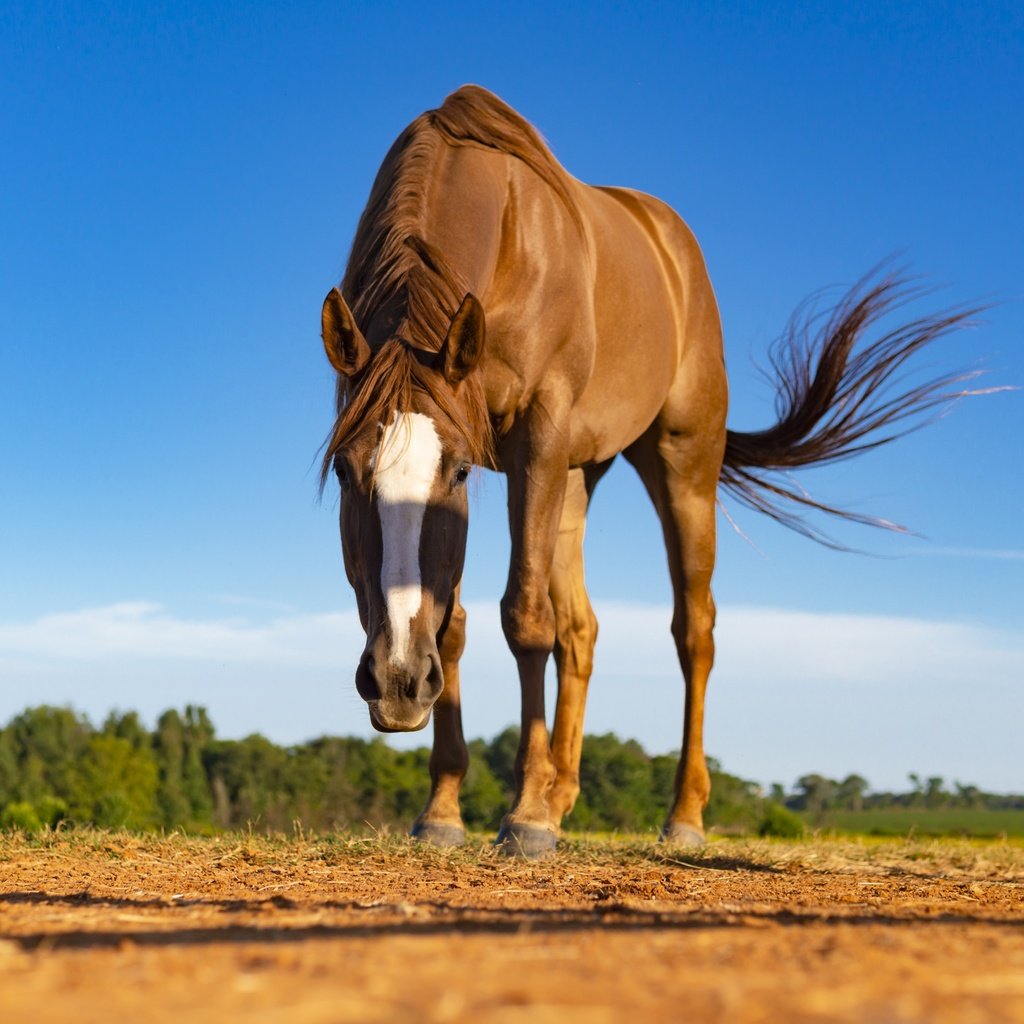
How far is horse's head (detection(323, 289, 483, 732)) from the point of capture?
13.3ft

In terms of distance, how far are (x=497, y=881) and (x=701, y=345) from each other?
4178mm

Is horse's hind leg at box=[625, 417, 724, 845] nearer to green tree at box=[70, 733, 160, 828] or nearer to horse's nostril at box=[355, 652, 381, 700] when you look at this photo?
horse's nostril at box=[355, 652, 381, 700]

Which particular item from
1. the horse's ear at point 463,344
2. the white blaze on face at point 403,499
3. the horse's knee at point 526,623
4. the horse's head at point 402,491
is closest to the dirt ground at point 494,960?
the horse's head at point 402,491

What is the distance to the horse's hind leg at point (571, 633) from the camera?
673 centimetres

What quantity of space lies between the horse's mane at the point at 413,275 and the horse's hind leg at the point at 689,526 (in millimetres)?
1748

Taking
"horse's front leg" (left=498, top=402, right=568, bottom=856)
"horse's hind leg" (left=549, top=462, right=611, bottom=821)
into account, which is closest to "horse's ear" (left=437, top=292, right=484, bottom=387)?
"horse's front leg" (left=498, top=402, right=568, bottom=856)

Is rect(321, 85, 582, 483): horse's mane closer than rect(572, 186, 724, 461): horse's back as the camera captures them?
Yes

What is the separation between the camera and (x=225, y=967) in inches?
59.0

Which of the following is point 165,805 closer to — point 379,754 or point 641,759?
point 379,754

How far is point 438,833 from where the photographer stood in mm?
5363

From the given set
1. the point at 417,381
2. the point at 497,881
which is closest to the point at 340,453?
the point at 417,381

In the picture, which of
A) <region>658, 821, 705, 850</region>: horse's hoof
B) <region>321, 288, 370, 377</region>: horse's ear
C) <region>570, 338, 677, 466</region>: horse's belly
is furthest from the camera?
<region>658, 821, 705, 850</region>: horse's hoof

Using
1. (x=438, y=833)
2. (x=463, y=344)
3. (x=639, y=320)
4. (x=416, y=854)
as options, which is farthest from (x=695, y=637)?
(x=463, y=344)

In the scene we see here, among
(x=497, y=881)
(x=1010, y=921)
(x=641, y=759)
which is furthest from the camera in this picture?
(x=641, y=759)
